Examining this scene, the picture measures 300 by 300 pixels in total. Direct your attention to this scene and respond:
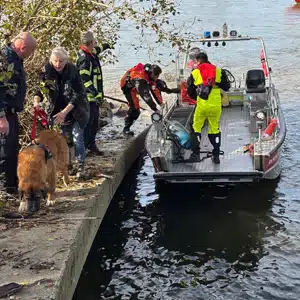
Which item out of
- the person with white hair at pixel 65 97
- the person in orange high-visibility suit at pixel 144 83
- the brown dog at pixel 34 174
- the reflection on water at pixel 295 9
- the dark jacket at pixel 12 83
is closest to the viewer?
the brown dog at pixel 34 174

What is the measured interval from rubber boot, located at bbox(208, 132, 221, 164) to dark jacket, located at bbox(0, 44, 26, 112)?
268cm

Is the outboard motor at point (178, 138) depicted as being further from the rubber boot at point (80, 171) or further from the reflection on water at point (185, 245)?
the rubber boot at point (80, 171)

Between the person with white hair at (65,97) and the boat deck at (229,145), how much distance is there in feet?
4.75

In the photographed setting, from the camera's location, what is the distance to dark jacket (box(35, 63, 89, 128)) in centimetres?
612

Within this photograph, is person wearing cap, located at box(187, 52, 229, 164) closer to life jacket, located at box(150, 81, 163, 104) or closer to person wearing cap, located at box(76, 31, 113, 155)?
life jacket, located at box(150, 81, 163, 104)

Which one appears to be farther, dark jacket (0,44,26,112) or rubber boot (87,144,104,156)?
rubber boot (87,144,104,156)

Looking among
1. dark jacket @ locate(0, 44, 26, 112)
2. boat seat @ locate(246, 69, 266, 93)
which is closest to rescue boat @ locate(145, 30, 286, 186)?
boat seat @ locate(246, 69, 266, 93)

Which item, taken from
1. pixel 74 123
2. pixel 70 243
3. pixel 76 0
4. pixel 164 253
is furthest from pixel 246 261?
pixel 76 0

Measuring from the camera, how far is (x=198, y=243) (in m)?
6.34

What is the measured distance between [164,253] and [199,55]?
247 cm

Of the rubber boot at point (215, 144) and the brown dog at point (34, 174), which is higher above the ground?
the brown dog at point (34, 174)

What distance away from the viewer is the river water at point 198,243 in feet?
17.8

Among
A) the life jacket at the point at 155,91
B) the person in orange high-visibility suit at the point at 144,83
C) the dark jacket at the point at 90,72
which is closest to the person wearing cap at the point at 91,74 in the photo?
the dark jacket at the point at 90,72

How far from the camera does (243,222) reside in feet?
22.4
